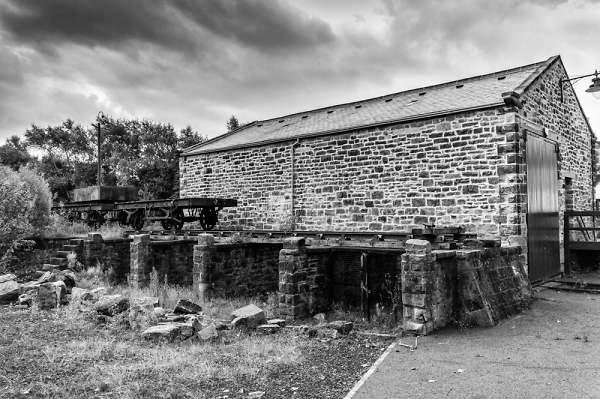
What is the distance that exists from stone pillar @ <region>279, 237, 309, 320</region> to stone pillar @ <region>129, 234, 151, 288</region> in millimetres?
4975

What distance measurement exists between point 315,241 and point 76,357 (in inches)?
242

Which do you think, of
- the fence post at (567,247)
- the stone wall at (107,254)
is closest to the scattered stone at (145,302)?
the stone wall at (107,254)

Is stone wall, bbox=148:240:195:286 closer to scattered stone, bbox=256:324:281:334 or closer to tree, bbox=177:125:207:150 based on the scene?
scattered stone, bbox=256:324:281:334

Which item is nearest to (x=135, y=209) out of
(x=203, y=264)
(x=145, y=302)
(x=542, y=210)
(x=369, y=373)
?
(x=203, y=264)

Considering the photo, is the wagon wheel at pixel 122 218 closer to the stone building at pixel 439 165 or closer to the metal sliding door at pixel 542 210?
the stone building at pixel 439 165

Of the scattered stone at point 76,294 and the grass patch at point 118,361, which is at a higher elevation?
the scattered stone at point 76,294

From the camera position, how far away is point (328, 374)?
5.68 m

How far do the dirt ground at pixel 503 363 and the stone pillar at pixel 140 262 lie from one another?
8.33m

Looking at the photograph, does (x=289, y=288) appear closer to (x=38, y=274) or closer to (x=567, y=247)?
(x=38, y=274)

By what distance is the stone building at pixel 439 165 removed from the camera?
442 inches

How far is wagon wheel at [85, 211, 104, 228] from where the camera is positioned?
18531 millimetres

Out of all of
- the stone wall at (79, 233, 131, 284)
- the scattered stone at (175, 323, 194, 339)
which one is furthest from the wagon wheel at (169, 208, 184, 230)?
the scattered stone at (175, 323, 194, 339)

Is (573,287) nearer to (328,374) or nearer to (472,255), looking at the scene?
(472,255)

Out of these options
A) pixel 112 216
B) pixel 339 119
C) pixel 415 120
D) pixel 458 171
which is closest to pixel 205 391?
pixel 458 171
